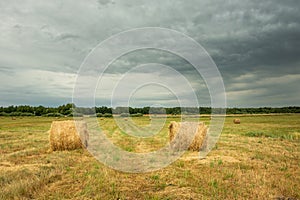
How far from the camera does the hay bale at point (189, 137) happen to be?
13.6 metres

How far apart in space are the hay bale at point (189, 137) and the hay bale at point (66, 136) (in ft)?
15.8

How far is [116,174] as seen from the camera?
8.23 meters

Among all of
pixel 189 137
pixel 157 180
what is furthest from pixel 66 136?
pixel 157 180

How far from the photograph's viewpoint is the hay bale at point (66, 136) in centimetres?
1354

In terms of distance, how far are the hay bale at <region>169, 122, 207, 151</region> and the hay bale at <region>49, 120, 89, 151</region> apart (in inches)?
189

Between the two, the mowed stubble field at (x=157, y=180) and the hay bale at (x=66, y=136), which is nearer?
the mowed stubble field at (x=157, y=180)

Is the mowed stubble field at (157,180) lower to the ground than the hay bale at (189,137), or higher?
lower

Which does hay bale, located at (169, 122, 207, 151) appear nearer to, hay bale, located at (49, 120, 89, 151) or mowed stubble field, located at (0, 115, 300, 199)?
mowed stubble field, located at (0, 115, 300, 199)

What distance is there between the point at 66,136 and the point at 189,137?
6177mm

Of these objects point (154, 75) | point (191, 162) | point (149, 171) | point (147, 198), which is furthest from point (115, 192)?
point (154, 75)

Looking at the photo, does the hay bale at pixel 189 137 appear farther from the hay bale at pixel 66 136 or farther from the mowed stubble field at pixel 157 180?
the hay bale at pixel 66 136

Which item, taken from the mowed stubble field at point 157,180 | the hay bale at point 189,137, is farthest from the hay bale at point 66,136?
the hay bale at point 189,137

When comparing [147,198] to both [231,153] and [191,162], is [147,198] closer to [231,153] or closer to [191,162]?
[191,162]

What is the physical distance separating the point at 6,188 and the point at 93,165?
338cm
